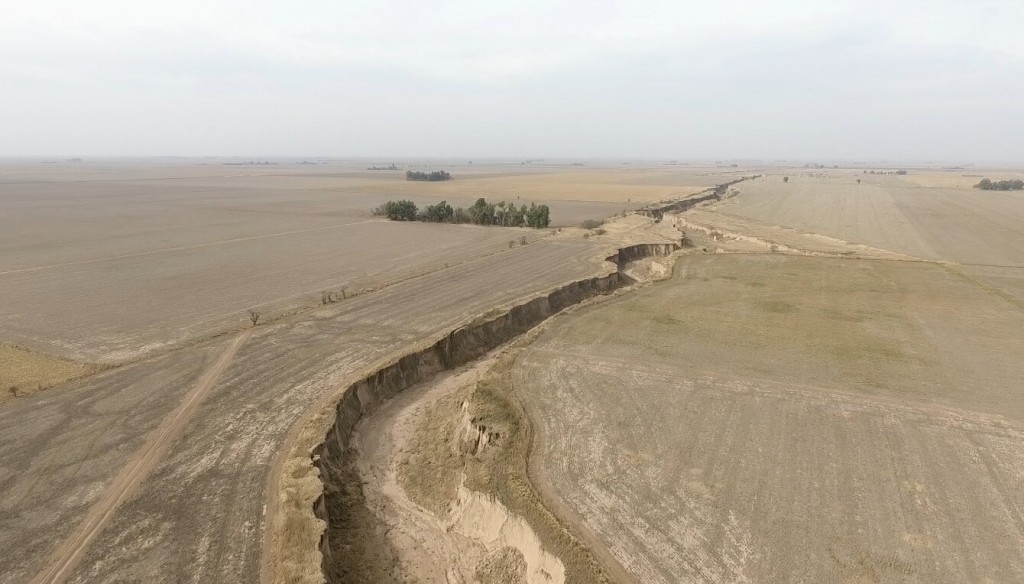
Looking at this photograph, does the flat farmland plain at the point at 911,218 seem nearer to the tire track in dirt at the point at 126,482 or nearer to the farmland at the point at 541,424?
the farmland at the point at 541,424

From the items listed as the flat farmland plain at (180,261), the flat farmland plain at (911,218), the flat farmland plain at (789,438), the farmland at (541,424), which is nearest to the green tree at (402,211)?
the flat farmland plain at (180,261)

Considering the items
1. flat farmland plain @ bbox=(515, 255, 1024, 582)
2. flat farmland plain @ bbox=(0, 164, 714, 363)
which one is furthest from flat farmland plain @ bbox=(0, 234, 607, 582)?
flat farmland plain @ bbox=(515, 255, 1024, 582)

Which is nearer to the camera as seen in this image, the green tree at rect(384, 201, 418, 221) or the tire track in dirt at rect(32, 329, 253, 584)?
the tire track in dirt at rect(32, 329, 253, 584)

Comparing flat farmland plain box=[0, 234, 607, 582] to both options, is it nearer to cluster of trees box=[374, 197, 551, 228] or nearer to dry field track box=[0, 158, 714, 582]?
dry field track box=[0, 158, 714, 582]

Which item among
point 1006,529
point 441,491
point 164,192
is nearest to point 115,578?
point 441,491

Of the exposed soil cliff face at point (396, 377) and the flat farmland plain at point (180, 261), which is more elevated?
the flat farmland plain at point (180, 261)

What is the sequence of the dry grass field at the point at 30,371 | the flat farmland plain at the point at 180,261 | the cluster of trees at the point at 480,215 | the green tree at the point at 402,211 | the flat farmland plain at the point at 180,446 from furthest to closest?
the green tree at the point at 402,211
the cluster of trees at the point at 480,215
the flat farmland plain at the point at 180,261
the dry grass field at the point at 30,371
the flat farmland plain at the point at 180,446
